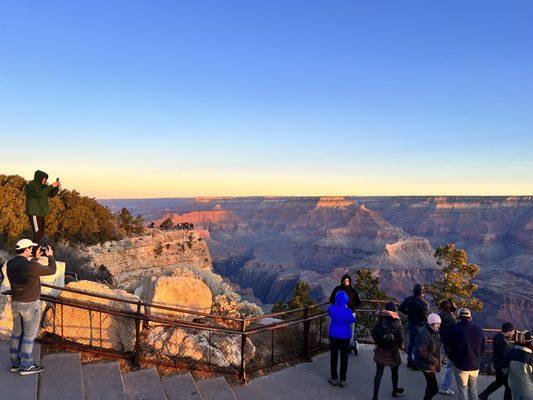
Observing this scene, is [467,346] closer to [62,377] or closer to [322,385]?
[322,385]

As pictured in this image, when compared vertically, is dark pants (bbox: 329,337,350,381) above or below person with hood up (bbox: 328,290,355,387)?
below

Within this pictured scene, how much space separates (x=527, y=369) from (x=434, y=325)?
1.36 m

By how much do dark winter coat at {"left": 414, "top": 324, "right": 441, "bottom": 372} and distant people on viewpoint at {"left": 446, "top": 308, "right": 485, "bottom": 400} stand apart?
0.22 m

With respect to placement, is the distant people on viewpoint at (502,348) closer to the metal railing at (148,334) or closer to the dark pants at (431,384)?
the dark pants at (431,384)

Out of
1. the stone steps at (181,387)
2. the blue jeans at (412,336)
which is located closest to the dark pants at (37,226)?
the stone steps at (181,387)

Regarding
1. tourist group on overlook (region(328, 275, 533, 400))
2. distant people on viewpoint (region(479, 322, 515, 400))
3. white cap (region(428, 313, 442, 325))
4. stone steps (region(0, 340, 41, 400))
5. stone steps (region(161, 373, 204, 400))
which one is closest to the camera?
stone steps (region(0, 340, 41, 400))

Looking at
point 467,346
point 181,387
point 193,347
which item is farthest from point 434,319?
point 193,347

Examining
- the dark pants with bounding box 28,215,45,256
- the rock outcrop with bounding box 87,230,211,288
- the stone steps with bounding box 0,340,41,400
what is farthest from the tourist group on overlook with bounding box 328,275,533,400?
the rock outcrop with bounding box 87,230,211,288

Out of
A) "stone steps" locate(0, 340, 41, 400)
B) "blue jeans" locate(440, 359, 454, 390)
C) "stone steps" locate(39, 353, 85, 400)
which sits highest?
"stone steps" locate(0, 340, 41, 400)

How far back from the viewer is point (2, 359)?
6.00 meters

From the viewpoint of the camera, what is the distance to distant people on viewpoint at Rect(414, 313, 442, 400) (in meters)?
5.94

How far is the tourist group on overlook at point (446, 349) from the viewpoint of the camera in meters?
5.14

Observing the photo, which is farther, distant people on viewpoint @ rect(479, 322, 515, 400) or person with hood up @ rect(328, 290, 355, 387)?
person with hood up @ rect(328, 290, 355, 387)

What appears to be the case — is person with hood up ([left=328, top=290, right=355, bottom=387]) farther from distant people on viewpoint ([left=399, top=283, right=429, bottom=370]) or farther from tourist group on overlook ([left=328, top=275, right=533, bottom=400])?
distant people on viewpoint ([left=399, top=283, right=429, bottom=370])
